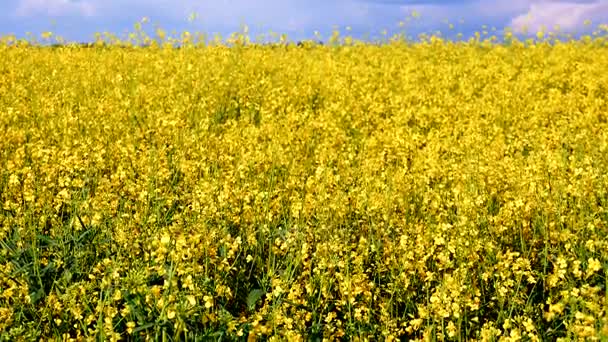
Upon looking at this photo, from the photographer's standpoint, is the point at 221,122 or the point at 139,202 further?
the point at 221,122

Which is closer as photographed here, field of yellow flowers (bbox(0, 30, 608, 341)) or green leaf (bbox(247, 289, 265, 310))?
field of yellow flowers (bbox(0, 30, 608, 341))

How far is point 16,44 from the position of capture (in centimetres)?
1605

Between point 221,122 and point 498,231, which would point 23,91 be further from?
point 498,231

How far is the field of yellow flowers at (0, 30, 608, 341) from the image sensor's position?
3.25 m

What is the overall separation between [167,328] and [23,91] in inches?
285

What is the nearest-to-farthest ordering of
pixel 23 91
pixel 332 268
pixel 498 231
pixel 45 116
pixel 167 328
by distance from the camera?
pixel 167 328 < pixel 332 268 < pixel 498 231 < pixel 45 116 < pixel 23 91

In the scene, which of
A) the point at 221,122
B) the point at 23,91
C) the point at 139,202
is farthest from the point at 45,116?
the point at 139,202

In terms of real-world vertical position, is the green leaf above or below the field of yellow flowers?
below

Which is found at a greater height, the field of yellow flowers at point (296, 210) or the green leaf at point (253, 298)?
the field of yellow flowers at point (296, 210)

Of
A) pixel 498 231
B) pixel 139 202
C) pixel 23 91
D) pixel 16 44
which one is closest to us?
pixel 498 231

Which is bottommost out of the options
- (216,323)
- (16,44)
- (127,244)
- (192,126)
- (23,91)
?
(216,323)

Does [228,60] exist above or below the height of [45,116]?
above

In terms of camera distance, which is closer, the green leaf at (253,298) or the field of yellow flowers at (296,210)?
the field of yellow flowers at (296,210)

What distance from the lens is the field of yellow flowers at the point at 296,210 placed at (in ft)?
10.7
